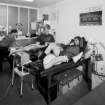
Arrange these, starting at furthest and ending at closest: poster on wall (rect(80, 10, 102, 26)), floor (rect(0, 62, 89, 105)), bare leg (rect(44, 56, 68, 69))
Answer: poster on wall (rect(80, 10, 102, 26))
floor (rect(0, 62, 89, 105))
bare leg (rect(44, 56, 68, 69))

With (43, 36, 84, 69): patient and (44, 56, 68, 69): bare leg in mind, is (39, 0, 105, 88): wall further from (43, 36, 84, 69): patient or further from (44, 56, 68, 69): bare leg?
(44, 56, 68, 69): bare leg

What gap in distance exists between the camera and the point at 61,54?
2592 mm

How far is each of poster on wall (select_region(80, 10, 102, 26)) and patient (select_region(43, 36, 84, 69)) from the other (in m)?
0.79

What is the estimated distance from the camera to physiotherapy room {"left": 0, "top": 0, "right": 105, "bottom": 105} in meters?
2.23

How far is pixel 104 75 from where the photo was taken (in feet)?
9.02

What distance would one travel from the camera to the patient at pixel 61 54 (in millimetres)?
1895

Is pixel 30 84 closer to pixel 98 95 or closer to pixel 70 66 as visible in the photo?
pixel 70 66

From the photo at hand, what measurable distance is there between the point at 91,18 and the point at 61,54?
1524 mm

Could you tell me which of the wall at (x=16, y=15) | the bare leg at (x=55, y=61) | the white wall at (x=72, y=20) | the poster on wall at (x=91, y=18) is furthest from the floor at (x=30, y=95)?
the wall at (x=16, y=15)

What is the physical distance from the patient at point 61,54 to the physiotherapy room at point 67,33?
0.43 m

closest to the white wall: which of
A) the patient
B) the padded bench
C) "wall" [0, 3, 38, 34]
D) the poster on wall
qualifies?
the poster on wall

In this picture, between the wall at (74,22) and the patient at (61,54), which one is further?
the wall at (74,22)

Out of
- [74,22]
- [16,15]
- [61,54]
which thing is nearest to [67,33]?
[74,22]

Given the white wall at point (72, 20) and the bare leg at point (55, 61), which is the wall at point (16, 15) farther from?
the bare leg at point (55, 61)
